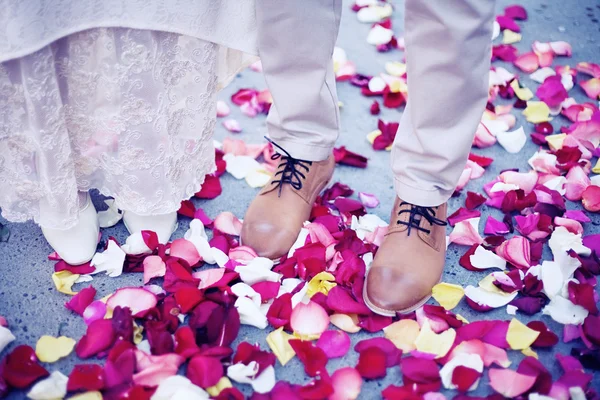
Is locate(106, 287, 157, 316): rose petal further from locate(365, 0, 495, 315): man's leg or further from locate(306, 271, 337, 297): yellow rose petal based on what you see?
locate(365, 0, 495, 315): man's leg

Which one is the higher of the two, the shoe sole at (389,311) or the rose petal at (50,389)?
the rose petal at (50,389)

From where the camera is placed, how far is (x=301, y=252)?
119 cm

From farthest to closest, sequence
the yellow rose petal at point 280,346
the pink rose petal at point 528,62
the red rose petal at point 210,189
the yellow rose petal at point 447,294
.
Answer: the pink rose petal at point 528,62 < the red rose petal at point 210,189 < the yellow rose petal at point 447,294 < the yellow rose petal at point 280,346

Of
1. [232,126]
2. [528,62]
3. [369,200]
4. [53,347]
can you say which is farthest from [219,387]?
[528,62]

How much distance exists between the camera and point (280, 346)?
1.02 meters

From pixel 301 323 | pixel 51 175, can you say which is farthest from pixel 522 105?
pixel 51 175

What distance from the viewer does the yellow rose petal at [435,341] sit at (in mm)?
1015

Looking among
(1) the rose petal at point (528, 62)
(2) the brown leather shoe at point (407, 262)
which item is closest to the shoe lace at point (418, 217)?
(2) the brown leather shoe at point (407, 262)

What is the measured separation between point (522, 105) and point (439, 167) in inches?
33.3

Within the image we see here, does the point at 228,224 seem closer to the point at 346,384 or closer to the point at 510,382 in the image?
the point at 346,384

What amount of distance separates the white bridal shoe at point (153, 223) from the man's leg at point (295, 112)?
172 mm

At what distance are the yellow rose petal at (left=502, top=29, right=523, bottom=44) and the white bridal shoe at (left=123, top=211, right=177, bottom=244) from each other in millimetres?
1506

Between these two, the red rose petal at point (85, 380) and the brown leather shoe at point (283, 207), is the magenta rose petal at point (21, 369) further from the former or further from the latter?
the brown leather shoe at point (283, 207)

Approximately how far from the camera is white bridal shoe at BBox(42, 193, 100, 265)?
1.16 meters
